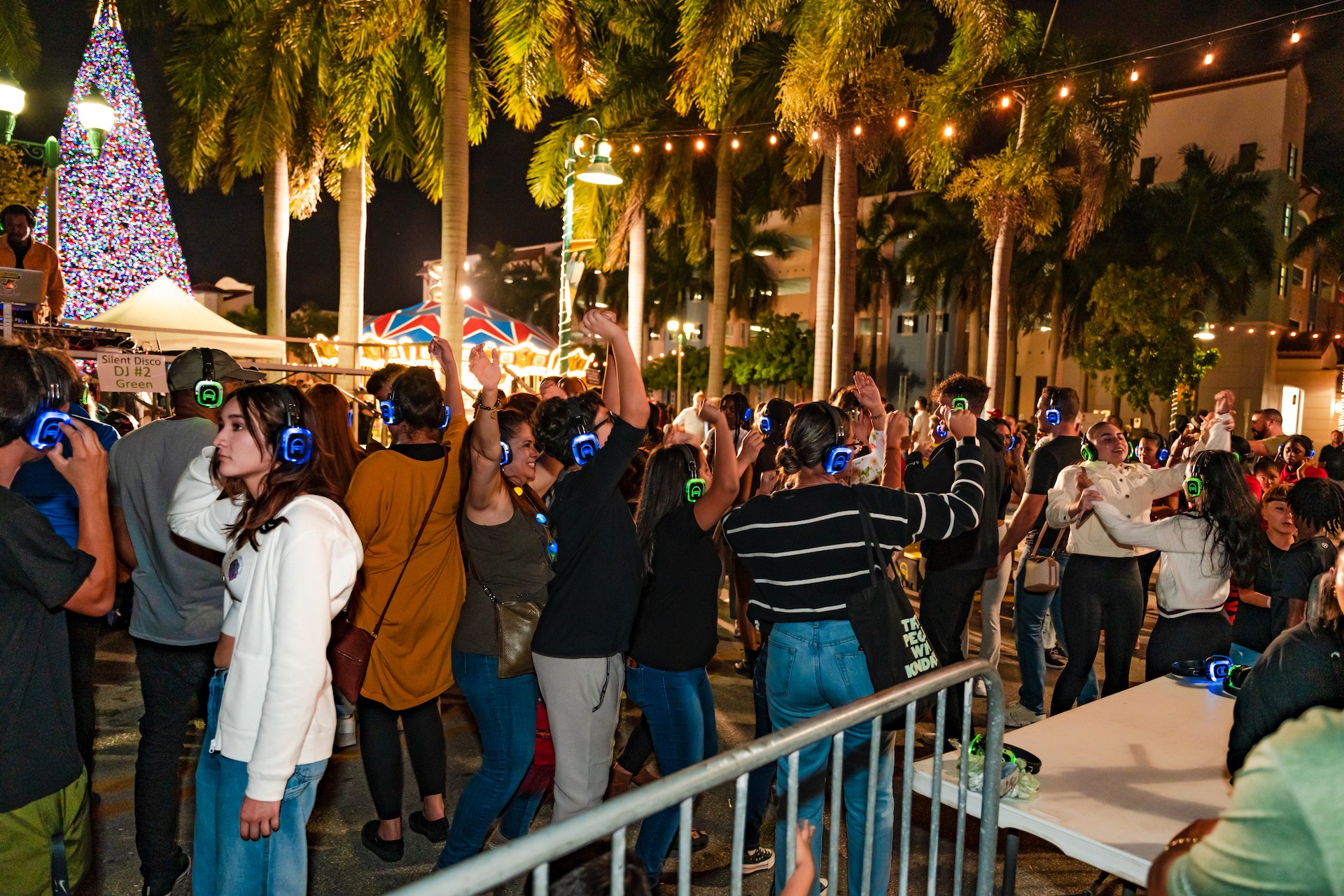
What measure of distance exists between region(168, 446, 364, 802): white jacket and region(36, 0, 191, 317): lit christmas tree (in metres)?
19.1

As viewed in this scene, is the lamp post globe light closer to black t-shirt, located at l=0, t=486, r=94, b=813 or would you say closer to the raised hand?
the raised hand

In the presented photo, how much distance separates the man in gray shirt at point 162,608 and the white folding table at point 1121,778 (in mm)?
2858

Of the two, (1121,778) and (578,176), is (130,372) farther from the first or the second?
(578,176)

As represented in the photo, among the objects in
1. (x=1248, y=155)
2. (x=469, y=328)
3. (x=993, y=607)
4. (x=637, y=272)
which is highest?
(x=1248, y=155)

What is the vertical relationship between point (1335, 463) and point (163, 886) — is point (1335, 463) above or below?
above

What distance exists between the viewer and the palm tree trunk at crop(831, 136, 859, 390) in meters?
19.1

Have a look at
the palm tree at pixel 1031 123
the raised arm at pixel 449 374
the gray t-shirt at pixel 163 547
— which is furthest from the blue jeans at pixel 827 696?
the palm tree at pixel 1031 123

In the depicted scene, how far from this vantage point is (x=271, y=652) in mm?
2510

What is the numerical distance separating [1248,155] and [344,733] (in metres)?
48.4

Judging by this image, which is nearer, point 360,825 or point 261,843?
point 261,843

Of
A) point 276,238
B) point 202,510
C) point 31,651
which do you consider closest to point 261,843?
point 31,651

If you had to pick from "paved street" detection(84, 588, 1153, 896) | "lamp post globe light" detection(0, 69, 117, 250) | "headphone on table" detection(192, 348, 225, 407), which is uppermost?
"lamp post globe light" detection(0, 69, 117, 250)

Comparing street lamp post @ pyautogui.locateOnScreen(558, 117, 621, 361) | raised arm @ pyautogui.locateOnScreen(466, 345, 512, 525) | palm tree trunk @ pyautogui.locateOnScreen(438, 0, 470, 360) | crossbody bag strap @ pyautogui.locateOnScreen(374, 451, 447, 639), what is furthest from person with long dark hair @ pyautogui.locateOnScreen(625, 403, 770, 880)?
palm tree trunk @ pyautogui.locateOnScreen(438, 0, 470, 360)

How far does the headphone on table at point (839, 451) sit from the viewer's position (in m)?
3.38
